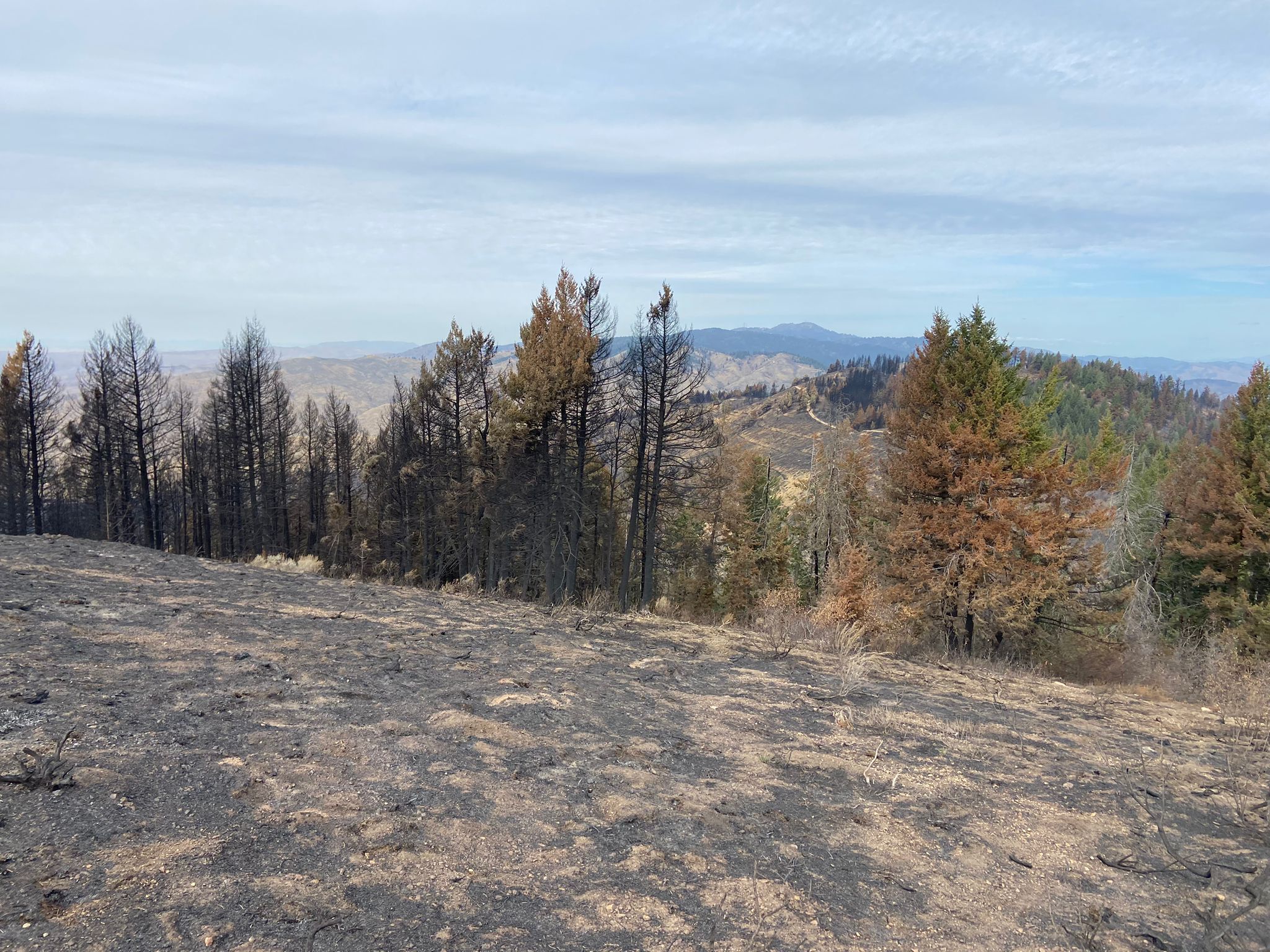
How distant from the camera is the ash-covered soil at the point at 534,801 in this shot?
3646 millimetres

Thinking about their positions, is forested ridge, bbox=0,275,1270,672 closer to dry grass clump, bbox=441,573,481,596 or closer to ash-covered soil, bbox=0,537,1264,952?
dry grass clump, bbox=441,573,481,596

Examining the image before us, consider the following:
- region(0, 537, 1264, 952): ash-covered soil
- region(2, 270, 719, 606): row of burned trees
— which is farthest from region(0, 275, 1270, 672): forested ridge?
region(0, 537, 1264, 952): ash-covered soil

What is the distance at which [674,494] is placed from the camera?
76.1 feet

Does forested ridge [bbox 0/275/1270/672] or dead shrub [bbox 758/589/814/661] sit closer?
dead shrub [bbox 758/589/814/661]

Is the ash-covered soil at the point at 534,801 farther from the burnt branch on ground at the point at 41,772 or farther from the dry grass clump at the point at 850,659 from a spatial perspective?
the dry grass clump at the point at 850,659

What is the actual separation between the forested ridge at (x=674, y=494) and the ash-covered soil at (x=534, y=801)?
21.5ft

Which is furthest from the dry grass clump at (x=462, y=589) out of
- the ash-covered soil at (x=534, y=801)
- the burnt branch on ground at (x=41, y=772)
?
the burnt branch on ground at (x=41, y=772)

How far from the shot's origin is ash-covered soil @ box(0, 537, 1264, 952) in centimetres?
365

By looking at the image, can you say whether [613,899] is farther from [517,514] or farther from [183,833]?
[517,514]

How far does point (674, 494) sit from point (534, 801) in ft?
60.1

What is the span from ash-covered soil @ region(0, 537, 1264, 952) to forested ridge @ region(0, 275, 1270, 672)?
6.57 m

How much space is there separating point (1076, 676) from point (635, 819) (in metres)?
16.8

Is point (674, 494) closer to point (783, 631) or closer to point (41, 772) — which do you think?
point (783, 631)

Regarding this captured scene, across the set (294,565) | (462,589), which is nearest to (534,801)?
(462,589)
